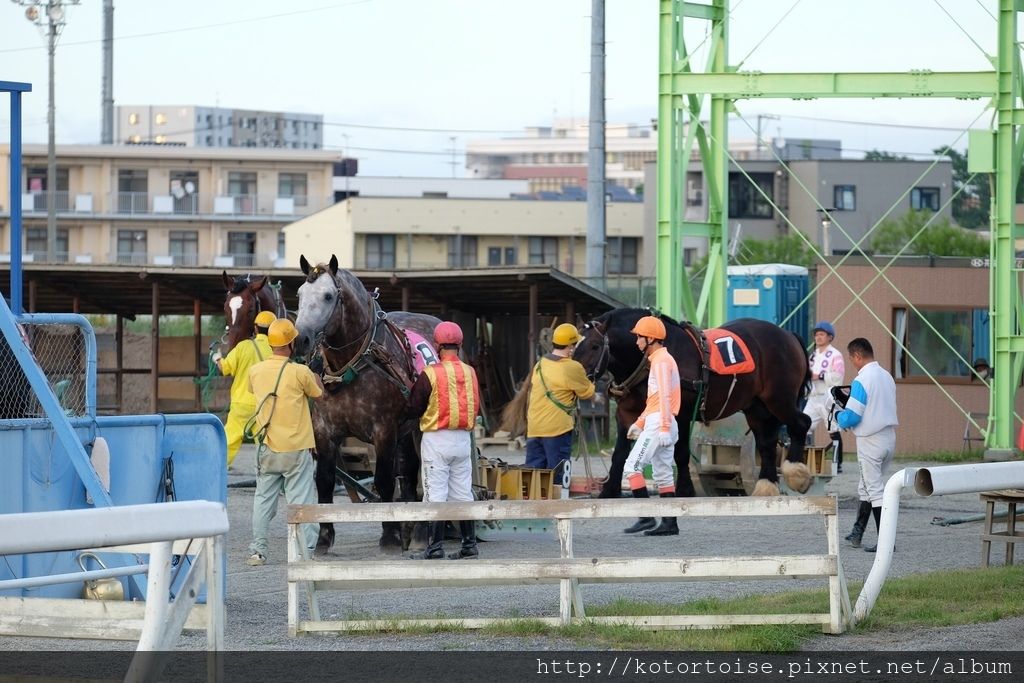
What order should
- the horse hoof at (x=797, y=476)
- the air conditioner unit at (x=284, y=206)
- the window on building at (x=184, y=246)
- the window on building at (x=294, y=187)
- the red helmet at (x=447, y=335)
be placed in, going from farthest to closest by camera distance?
the window on building at (x=294, y=187), the air conditioner unit at (x=284, y=206), the window on building at (x=184, y=246), the horse hoof at (x=797, y=476), the red helmet at (x=447, y=335)

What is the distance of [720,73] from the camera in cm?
1989

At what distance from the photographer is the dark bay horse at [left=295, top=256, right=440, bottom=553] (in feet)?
39.5

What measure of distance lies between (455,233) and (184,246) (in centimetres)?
1410

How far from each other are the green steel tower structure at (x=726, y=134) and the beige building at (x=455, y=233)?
48196mm

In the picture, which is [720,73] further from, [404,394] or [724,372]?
[404,394]


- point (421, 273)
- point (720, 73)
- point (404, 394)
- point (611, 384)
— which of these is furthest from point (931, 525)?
point (421, 273)

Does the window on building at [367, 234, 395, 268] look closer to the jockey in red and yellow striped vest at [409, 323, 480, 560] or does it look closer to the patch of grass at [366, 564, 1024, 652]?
the jockey in red and yellow striped vest at [409, 323, 480, 560]

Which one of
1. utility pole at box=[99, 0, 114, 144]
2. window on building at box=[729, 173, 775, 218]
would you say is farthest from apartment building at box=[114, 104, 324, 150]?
utility pole at box=[99, 0, 114, 144]

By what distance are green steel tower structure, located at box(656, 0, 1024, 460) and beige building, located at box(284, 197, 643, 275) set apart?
48196 mm

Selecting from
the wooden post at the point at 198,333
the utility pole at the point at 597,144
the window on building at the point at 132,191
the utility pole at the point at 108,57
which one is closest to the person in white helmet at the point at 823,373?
the utility pole at the point at 597,144

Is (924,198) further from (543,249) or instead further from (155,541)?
(155,541)

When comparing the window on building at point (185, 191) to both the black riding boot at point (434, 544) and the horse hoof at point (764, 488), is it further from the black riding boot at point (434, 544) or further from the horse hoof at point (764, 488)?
the black riding boot at point (434, 544)

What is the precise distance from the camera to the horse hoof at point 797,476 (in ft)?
49.6

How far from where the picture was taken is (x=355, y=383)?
40.1 ft
